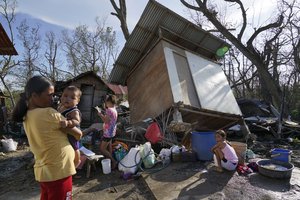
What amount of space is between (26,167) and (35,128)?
609 centimetres

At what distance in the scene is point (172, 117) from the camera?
8.45 meters

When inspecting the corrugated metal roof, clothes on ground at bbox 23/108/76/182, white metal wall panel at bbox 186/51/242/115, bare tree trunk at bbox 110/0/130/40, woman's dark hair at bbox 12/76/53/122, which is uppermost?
bare tree trunk at bbox 110/0/130/40

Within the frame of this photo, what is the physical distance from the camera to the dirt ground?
179 inches

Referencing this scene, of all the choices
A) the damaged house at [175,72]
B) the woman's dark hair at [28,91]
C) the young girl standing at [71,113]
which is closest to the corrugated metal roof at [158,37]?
the damaged house at [175,72]

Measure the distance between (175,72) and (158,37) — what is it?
1965 mm

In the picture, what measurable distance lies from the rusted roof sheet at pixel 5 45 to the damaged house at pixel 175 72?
4271 mm

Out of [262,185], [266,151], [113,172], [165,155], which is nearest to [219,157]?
[262,185]

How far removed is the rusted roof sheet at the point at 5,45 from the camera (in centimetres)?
912

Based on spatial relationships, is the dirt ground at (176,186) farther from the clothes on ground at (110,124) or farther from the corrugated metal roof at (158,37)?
the corrugated metal roof at (158,37)

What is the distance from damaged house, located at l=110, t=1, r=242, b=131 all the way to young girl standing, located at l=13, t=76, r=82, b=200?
18.4 feet

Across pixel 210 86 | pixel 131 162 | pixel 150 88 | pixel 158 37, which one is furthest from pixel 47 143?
pixel 210 86

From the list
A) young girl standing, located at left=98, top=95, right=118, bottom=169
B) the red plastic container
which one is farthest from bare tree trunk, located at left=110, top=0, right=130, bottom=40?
young girl standing, located at left=98, top=95, right=118, bottom=169

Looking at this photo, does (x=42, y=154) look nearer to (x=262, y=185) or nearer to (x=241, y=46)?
(x=262, y=185)

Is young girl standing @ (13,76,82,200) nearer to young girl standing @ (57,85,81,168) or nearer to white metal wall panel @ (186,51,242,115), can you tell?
young girl standing @ (57,85,81,168)
